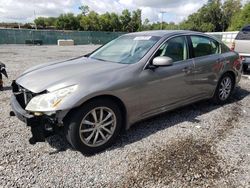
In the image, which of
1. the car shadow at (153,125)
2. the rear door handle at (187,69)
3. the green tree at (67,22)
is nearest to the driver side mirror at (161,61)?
the rear door handle at (187,69)

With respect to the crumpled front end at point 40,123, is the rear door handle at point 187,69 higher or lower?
higher

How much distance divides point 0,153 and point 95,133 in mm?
1281

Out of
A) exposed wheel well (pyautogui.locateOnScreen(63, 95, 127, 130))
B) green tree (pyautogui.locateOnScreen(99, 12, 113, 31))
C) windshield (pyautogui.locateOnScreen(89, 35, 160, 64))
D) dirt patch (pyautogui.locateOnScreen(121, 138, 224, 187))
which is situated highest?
green tree (pyautogui.locateOnScreen(99, 12, 113, 31))

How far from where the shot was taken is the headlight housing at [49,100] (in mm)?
2885

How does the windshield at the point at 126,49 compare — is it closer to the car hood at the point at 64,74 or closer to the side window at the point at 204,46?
the car hood at the point at 64,74

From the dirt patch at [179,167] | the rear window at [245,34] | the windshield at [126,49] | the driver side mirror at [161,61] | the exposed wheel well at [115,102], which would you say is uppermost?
the rear window at [245,34]

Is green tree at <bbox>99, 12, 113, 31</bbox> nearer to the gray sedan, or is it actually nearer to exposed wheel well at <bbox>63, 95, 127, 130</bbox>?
the gray sedan

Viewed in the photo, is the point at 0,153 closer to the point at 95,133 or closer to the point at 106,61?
the point at 95,133

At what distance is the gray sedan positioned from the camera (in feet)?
9.75

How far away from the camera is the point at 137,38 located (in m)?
4.27

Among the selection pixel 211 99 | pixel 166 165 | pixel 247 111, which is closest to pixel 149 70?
pixel 166 165

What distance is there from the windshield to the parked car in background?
5.31 meters

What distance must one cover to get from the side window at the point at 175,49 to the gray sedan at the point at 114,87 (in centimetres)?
2

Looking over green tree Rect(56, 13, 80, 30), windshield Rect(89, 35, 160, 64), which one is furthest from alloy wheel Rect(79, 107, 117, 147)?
green tree Rect(56, 13, 80, 30)
